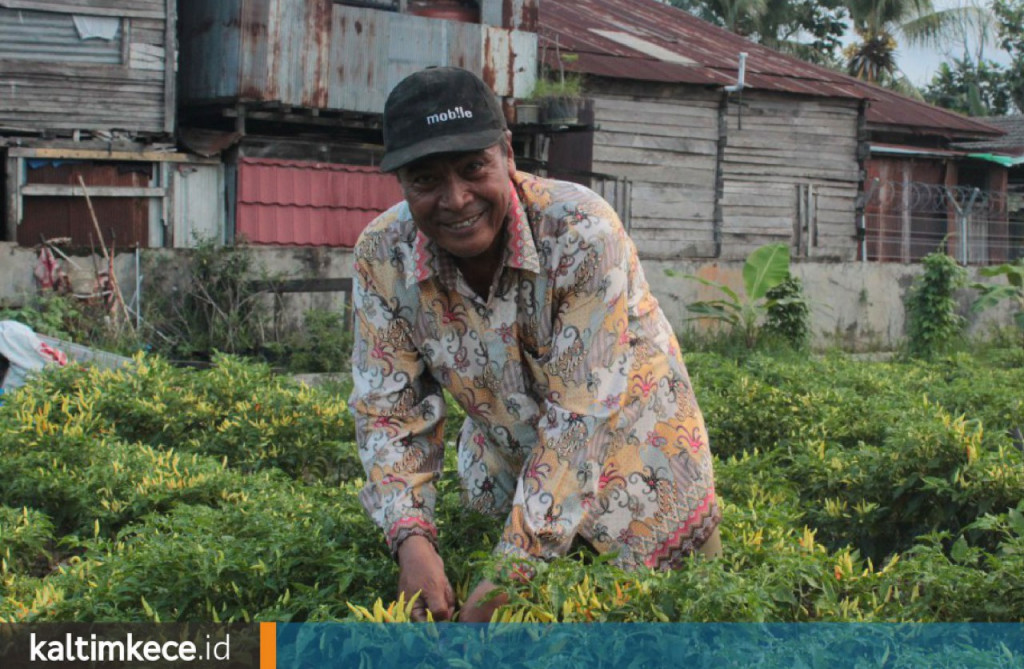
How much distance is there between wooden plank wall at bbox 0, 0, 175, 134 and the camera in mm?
14031

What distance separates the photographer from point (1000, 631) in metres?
3.22

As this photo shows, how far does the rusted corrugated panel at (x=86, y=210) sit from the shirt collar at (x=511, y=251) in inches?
451

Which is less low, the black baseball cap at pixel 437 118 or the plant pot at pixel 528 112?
the plant pot at pixel 528 112

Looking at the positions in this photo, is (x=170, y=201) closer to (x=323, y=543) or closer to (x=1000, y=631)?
(x=323, y=543)

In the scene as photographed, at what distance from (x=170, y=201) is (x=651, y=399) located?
1275 cm

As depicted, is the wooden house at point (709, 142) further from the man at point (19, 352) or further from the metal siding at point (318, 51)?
the man at point (19, 352)

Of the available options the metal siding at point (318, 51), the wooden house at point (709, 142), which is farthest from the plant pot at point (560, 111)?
the metal siding at point (318, 51)

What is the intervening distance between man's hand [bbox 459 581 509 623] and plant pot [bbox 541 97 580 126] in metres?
13.9

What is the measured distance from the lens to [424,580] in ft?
10.00

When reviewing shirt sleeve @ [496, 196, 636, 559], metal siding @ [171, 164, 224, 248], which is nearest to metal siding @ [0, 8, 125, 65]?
metal siding @ [171, 164, 224, 248]

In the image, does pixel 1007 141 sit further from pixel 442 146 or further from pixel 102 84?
pixel 442 146

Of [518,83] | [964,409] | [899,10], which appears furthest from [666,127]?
[899,10]

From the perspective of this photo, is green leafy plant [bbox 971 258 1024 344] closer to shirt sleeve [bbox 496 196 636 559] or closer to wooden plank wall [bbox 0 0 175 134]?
wooden plank wall [bbox 0 0 175 134]

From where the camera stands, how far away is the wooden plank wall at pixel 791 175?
1994cm
